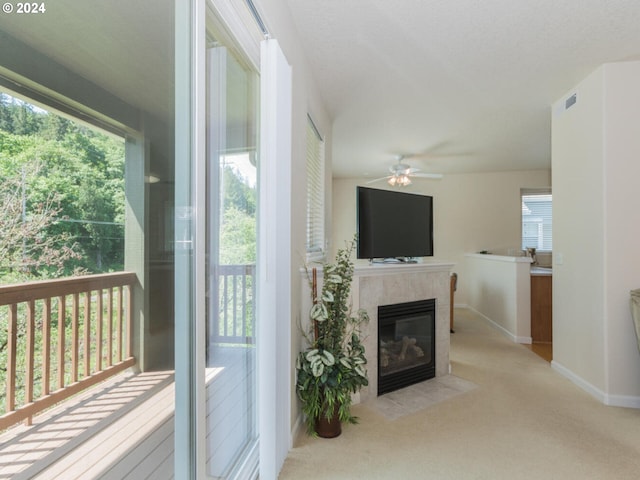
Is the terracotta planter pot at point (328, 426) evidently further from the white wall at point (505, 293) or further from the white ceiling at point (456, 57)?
the white wall at point (505, 293)

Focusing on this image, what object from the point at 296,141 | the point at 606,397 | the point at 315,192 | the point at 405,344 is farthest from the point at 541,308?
the point at 296,141

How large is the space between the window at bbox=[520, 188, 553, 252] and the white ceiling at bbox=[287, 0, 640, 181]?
228cm

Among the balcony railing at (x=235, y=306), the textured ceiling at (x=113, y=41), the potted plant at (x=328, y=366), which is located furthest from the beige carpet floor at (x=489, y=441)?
the textured ceiling at (x=113, y=41)

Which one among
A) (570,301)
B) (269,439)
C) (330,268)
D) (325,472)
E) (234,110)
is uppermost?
Answer: (234,110)

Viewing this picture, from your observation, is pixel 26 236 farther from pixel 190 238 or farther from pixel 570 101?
pixel 570 101

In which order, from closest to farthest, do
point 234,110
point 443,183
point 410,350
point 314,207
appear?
1. point 234,110
2. point 410,350
3. point 314,207
4. point 443,183

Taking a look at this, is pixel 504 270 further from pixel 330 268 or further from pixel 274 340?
pixel 274 340

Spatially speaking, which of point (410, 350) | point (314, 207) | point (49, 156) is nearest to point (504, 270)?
point (410, 350)

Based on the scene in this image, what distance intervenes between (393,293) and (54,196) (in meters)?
2.60

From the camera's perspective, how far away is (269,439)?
169 cm

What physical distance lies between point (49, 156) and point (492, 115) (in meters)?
4.05

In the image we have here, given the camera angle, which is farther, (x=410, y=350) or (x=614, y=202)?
(x=410, y=350)

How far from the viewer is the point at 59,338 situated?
0.65 m

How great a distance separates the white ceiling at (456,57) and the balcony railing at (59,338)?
200cm
